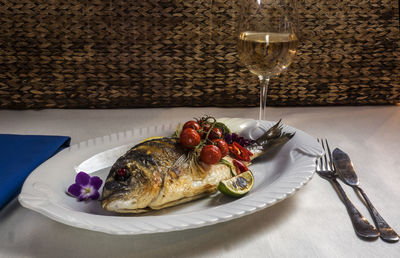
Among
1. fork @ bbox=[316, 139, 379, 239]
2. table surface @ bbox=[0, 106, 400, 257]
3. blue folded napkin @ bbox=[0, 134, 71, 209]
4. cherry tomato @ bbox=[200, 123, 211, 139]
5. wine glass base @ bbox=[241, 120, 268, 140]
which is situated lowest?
table surface @ bbox=[0, 106, 400, 257]

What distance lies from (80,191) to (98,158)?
229mm

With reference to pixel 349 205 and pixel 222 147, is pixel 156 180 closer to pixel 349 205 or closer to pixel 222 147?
pixel 222 147

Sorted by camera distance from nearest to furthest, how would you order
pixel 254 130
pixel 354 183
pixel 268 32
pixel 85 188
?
1. pixel 85 188
2. pixel 354 183
3. pixel 268 32
4. pixel 254 130

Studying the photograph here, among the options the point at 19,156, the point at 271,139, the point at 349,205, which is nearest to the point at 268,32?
the point at 271,139

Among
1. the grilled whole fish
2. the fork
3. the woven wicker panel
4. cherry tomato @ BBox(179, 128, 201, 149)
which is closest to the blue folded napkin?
the grilled whole fish

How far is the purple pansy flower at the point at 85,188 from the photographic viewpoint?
34.9 inches

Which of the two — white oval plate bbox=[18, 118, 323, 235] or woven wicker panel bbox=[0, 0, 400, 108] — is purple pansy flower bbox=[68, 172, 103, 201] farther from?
woven wicker panel bbox=[0, 0, 400, 108]

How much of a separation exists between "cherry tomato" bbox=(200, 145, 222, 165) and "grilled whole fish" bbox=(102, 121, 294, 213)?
2 cm

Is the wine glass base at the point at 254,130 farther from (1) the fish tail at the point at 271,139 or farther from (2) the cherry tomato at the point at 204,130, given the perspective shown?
(2) the cherry tomato at the point at 204,130

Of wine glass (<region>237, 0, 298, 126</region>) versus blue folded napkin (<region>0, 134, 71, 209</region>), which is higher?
wine glass (<region>237, 0, 298, 126</region>)

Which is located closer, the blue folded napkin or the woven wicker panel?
the blue folded napkin

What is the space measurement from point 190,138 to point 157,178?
18 cm

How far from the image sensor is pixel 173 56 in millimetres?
1722

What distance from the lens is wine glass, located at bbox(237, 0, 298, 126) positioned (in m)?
1.10
